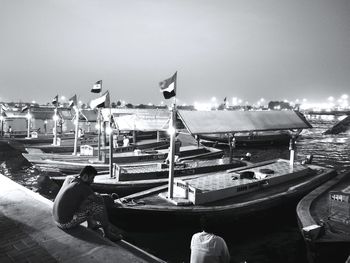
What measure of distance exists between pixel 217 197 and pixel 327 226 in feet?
15.6

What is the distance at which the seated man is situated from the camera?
654cm

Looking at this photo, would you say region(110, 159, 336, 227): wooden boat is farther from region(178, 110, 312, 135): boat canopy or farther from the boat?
region(178, 110, 312, 135): boat canopy

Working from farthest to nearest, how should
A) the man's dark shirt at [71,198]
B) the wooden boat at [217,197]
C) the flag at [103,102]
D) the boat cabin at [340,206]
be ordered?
the flag at [103,102] → the wooden boat at [217,197] → the boat cabin at [340,206] → the man's dark shirt at [71,198]

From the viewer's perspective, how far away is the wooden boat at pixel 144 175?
51.4ft

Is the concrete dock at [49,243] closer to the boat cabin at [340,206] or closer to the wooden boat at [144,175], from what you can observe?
the wooden boat at [144,175]

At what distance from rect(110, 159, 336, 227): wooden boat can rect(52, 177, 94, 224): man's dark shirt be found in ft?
17.7

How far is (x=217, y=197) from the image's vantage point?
13414 millimetres

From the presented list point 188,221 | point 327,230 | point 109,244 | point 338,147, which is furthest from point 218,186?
point 338,147

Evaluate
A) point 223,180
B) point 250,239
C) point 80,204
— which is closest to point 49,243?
point 80,204

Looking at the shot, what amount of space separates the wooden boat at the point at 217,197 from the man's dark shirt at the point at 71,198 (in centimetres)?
541

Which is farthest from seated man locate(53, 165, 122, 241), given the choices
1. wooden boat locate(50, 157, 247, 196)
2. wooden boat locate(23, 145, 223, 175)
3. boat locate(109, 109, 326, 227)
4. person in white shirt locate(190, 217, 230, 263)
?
wooden boat locate(23, 145, 223, 175)

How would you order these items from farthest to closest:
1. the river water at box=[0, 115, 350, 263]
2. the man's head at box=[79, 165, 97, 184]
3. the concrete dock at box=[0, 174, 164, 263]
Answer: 1. the river water at box=[0, 115, 350, 263]
2. the man's head at box=[79, 165, 97, 184]
3. the concrete dock at box=[0, 174, 164, 263]

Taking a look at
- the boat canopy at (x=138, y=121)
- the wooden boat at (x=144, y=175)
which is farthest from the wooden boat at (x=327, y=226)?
the boat canopy at (x=138, y=121)

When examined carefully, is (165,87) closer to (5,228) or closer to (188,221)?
(188,221)
